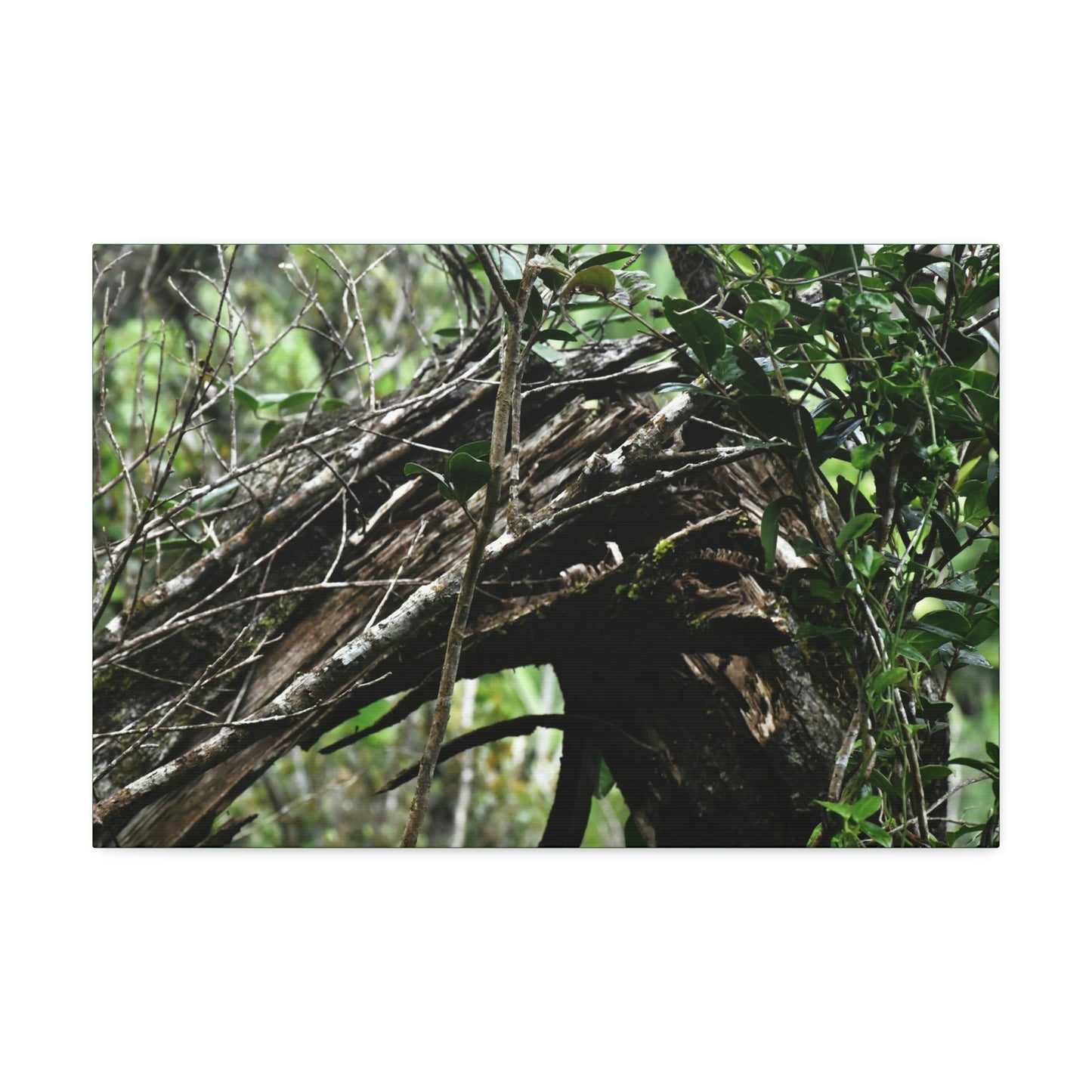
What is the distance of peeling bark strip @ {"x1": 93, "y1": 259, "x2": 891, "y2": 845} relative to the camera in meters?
1.88

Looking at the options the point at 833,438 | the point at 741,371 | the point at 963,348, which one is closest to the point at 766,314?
the point at 741,371

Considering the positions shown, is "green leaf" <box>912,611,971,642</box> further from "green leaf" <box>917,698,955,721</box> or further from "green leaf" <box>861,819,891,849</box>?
"green leaf" <box>861,819,891,849</box>

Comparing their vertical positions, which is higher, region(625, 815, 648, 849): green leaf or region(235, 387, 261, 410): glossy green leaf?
region(235, 387, 261, 410): glossy green leaf

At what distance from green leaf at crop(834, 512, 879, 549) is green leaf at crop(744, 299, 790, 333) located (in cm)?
37

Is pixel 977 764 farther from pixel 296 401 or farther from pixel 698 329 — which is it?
pixel 296 401

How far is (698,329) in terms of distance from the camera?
5.79 ft

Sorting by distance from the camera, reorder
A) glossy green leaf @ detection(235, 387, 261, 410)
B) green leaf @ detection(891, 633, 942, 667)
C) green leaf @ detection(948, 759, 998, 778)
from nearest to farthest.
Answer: green leaf @ detection(891, 633, 942, 667), green leaf @ detection(948, 759, 998, 778), glossy green leaf @ detection(235, 387, 261, 410)

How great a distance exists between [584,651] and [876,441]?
26.2 inches

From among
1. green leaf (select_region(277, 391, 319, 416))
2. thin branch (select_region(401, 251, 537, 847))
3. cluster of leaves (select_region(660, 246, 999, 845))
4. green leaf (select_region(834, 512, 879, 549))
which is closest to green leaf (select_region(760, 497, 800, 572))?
cluster of leaves (select_region(660, 246, 999, 845))

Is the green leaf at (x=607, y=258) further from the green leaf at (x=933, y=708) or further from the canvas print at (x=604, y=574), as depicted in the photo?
the green leaf at (x=933, y=708)
